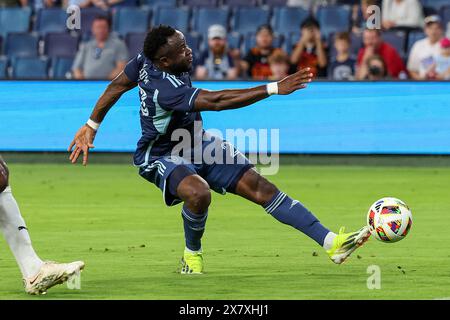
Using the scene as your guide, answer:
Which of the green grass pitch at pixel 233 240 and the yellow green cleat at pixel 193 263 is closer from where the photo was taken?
the green grass pitch at pixel 233 240

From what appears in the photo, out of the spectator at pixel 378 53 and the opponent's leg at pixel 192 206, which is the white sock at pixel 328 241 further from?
the spectator at pixel 378 53

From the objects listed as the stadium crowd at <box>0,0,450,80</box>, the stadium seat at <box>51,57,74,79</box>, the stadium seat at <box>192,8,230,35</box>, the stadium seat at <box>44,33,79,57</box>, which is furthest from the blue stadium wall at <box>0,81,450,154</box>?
the stadium seat at <box>192,8,230,35</box>

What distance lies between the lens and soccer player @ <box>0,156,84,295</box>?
336 inches

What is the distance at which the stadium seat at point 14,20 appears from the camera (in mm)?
23625

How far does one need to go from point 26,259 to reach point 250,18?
14.3m

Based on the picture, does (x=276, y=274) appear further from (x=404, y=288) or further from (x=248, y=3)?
(x=248, y=3)

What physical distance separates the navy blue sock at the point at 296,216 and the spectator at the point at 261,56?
10445mm

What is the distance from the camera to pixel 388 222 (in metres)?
9.70

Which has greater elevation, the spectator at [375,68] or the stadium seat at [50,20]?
the spectator at [375,68]

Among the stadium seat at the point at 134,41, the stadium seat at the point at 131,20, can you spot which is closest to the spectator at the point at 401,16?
the stadium seat at the point at 134,41

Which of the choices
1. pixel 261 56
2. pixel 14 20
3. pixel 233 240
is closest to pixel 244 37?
pixel 261 56

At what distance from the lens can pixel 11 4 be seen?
2389cm

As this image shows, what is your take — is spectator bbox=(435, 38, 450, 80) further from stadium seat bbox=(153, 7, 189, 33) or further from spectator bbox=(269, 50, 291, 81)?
stadium seat bbox=(153, 7, 189, 33)

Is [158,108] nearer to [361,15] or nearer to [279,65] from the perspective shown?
[279,65]
